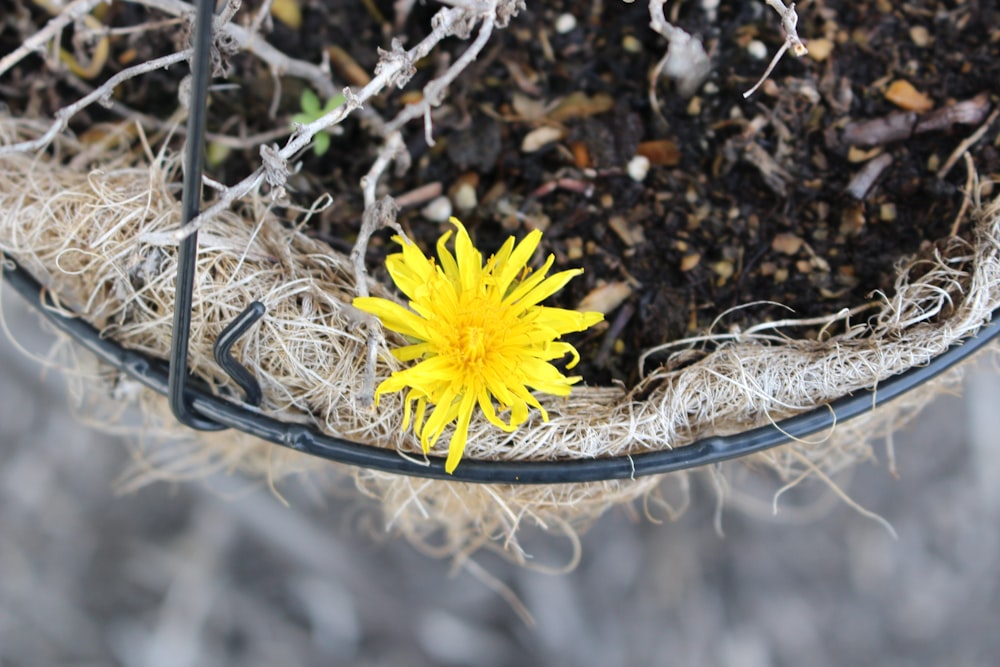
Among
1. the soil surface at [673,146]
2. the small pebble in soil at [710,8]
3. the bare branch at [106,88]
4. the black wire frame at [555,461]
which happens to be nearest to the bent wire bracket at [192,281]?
the black wire frame at [555,461]

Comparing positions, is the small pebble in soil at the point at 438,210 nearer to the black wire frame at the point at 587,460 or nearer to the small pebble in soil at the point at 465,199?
the small pebble in soil at the point at 465,199

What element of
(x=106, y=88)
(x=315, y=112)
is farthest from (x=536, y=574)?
(x=106, y=88)

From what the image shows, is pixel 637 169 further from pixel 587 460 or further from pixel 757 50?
pixel 587 460

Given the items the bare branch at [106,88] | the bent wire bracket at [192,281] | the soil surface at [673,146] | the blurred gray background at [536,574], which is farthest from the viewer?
the blurred gray background at [536,574]

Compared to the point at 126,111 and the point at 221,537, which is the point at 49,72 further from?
the point at 221,537

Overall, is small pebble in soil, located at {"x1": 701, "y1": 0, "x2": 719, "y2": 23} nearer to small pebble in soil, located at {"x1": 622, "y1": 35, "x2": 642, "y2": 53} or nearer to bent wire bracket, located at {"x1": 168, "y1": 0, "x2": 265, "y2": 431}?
small pebble in soil, located at {"x1": 622, "y1": 35, "x2": 642, "y2": 53}

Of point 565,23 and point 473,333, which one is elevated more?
point 565,23
